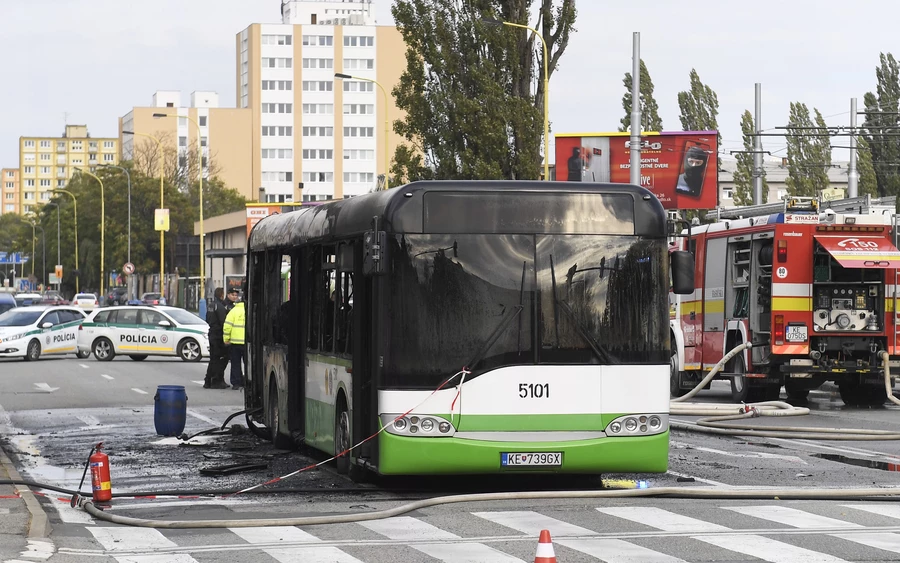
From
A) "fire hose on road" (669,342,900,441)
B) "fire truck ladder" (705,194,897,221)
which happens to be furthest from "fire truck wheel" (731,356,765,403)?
"fire truck ladder" (705,194,897,221)

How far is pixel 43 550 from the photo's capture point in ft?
30.9

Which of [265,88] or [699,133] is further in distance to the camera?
[265,88]

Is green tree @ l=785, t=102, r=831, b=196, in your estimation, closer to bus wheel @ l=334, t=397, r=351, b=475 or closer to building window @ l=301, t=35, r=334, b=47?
bus wheel @ l=334, t=397, r=351, b=475

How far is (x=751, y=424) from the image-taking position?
20.7 m

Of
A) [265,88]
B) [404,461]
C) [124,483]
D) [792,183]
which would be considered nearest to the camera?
[404,461]

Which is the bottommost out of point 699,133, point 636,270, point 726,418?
point 726,418

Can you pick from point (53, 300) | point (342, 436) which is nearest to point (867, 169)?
point (53, 300)

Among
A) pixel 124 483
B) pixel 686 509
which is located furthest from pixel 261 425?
pixel 686 509

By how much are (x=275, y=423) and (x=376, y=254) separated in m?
5.39

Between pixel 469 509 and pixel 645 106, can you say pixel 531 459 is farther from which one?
pixel 645 106

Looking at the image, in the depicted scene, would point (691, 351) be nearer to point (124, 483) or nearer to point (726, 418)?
point (726, 418)

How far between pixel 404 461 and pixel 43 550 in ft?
11.2

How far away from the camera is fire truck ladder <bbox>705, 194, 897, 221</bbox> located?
2383 cm

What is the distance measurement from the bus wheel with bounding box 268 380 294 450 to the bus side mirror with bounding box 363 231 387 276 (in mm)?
5018
